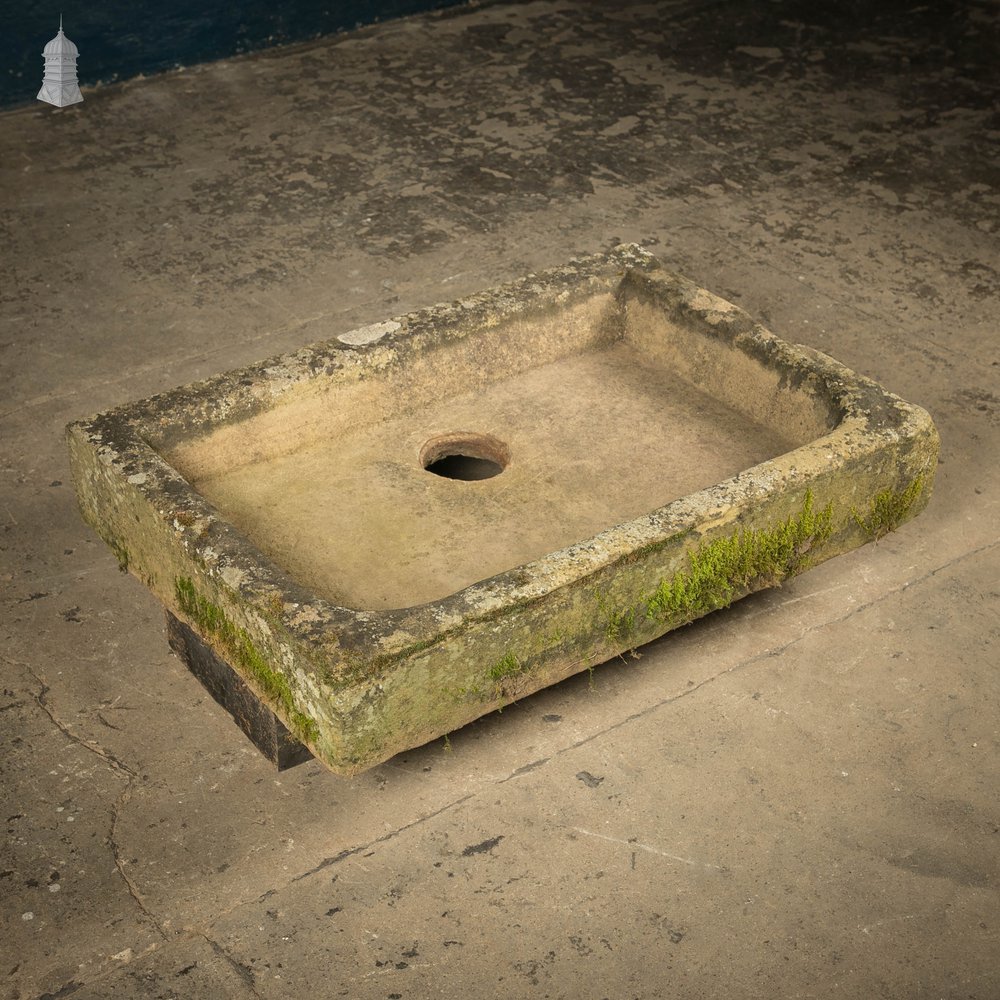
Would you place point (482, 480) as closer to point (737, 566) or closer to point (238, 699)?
point (737, 566)

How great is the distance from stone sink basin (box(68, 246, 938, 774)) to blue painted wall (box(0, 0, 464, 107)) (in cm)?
353

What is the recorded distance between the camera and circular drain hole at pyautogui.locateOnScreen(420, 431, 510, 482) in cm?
424

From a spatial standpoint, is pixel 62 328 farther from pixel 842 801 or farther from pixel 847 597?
pixel 842 801

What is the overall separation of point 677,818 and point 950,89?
5080 mm

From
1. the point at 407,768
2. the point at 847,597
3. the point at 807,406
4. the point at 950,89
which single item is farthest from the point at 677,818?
the point at 950,89

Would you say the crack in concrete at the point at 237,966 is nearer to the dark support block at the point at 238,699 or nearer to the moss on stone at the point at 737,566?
the dark support block at the point at 238,699

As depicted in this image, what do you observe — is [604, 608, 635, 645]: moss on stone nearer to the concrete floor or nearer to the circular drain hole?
the concrete floor

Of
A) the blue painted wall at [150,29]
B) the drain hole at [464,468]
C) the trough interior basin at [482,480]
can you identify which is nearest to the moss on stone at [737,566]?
the trough interior basin at [482,480]

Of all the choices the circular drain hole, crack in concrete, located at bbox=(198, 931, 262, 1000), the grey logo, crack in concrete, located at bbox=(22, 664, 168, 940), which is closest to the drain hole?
the circular drain hole

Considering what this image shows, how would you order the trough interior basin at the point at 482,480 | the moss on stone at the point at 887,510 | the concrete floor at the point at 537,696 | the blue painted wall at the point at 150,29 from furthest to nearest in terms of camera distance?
the blue painted wall at the point at 150,29 < the moss on stone at the point at 887,510 < the trough interior basin at the point at 482,480 < the concrete floor at the point at 537,696

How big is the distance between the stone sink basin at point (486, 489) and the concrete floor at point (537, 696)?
0.21 m

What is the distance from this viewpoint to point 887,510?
13.3 ft

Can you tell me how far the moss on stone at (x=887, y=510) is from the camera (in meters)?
4.00

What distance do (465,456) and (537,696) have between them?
0.98m
